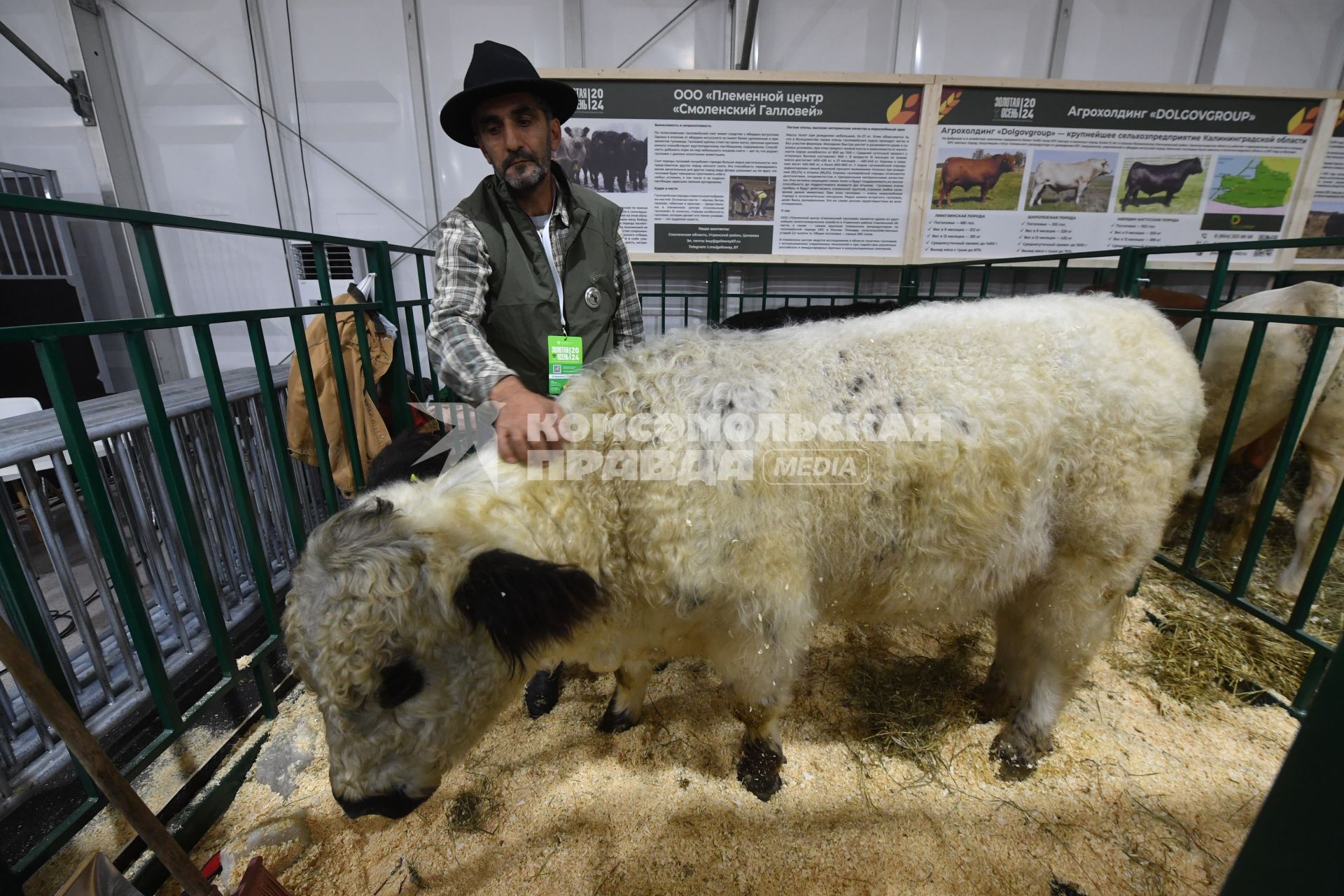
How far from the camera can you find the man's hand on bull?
4.63 feet

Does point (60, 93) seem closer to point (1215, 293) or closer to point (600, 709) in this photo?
point (600, 709)

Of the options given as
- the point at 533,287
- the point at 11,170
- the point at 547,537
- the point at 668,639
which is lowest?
the point at 668,639

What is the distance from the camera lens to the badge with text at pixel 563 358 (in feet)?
6.64

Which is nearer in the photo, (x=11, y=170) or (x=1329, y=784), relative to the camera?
(x=1329, y=784)

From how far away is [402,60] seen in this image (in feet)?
15.0

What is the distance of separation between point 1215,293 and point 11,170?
26.9ft

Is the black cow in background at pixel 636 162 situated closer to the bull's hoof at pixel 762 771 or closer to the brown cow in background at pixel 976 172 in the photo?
the brown cow in background at pixel 976 172

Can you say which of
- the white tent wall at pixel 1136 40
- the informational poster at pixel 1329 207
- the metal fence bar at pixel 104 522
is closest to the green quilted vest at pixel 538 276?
the metal fence bar at pixel 104 522

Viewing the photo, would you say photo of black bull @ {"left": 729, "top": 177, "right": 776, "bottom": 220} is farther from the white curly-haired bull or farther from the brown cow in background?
the white curly-haired bull

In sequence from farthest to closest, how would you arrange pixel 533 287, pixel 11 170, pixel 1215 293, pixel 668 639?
pixel 11 170
pixel 1215 293
pixel 533 287
pixel 668 639

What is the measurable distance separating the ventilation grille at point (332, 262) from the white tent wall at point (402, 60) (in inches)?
21.1

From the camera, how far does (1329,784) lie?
550 millimetres

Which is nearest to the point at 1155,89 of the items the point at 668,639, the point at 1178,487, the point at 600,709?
the point at 1178,487

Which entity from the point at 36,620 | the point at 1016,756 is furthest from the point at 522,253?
the point at 1016,756
